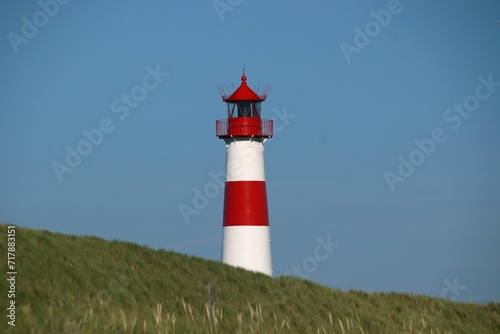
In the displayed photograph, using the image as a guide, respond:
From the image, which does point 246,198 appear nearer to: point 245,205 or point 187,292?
point 245,205

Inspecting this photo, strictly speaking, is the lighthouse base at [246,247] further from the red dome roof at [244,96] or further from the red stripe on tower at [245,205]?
the red dome roof at [244,96]

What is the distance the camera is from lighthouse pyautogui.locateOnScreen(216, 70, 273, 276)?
37188mm

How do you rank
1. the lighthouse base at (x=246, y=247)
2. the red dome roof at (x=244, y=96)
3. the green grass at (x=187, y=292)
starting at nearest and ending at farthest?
the green grass at (x=187, y=292)
the lighthouse base at (x=246, y=247)
the red dome roof at (x=244, y=96)

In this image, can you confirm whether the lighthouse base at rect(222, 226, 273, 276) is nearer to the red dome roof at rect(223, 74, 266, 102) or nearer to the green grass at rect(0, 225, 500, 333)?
the green grass at rect(0, 225, 500, 333)

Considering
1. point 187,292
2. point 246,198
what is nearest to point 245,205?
point 246,198

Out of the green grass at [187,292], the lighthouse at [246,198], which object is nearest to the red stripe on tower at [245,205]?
the lighthouse at [246,198]

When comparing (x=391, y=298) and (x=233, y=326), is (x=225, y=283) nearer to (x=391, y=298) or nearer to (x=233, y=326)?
(x=391, y=298)

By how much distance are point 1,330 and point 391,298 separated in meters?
24.5

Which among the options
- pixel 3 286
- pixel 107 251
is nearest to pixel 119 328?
pixel 3 286

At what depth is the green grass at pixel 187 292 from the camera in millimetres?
23156

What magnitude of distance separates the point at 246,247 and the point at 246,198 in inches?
82.2

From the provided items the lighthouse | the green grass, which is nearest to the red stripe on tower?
the lighthouse

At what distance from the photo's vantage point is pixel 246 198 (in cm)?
3728

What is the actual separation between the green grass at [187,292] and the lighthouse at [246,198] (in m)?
3.86
